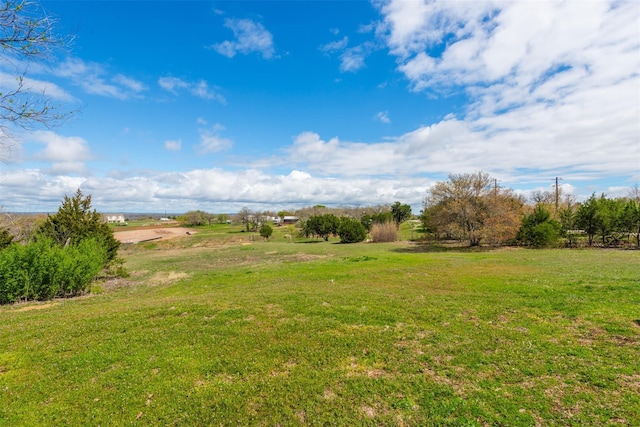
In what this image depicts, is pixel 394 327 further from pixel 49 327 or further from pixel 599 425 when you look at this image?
pixel 49 327

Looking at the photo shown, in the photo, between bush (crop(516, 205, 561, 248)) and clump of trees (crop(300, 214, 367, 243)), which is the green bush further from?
clump of trees (crop(300, 214, 367, 243))

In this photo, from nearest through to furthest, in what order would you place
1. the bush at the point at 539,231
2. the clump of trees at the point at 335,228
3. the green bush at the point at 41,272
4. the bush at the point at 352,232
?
the green bush at the point at 41,272 → the bush at the point at 539,231 → the bush at the point at 352,232 → the clump of trees at the point at 335,228

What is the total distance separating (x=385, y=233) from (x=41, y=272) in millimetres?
42216

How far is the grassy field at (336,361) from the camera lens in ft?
13.6

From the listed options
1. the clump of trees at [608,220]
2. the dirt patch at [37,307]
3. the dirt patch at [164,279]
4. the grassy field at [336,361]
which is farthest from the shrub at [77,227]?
the clump of trees at [608,220]

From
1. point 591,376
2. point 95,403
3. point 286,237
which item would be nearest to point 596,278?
point 591,376

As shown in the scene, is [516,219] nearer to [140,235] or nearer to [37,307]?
[37,307]

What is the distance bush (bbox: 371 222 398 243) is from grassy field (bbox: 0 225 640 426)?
37.6 m

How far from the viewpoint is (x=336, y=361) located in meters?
5.53

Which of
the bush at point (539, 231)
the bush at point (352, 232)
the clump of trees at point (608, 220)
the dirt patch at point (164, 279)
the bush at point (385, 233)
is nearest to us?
the dirt patch at point (164, 279)

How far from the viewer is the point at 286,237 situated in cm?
6775

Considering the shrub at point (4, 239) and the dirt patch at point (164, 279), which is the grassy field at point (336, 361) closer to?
the dirt patch at point (164, 279)

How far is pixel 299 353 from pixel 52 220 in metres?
21.8

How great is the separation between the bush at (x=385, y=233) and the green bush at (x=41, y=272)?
39.8 metres
